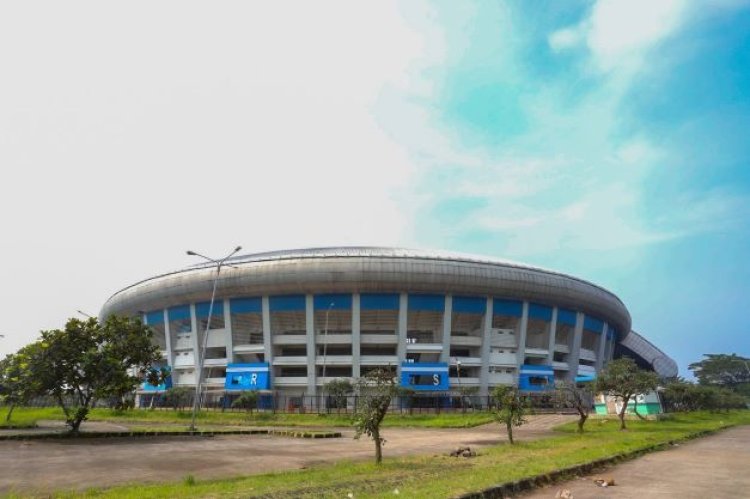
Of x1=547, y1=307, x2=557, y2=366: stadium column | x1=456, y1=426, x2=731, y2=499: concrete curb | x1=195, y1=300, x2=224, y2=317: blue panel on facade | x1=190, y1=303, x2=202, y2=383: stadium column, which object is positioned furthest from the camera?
x1=547, y1=307, x2=557, y2=366: stadium column

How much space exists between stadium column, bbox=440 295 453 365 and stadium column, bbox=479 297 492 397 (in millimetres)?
4471

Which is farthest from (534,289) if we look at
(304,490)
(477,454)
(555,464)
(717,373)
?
(717,373)

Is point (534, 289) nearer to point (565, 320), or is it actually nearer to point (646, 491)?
point (565, 320)

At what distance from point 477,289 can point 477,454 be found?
42656 millimetres

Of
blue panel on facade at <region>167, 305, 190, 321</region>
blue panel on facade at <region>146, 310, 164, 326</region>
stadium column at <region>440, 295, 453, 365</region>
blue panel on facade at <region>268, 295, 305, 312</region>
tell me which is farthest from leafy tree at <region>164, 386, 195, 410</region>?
stadium column at <region>440, 295, 453, 365</region>

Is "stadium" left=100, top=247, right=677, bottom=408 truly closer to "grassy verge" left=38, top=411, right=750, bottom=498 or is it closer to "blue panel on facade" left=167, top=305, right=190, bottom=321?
"blue panel on facade" left=167, top=305, right=190, bottom=321

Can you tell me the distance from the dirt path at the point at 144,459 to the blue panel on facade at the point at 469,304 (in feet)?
121

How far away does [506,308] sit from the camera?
62.0 m

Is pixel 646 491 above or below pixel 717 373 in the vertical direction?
above

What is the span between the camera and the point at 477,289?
59031mm

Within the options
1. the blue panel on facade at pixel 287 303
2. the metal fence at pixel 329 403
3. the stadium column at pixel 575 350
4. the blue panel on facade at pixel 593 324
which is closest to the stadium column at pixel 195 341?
the metal fence at pixel 329 403

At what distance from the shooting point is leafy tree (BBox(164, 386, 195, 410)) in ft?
182

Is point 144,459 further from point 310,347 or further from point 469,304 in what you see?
point 469,304

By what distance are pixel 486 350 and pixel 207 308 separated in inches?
1413
